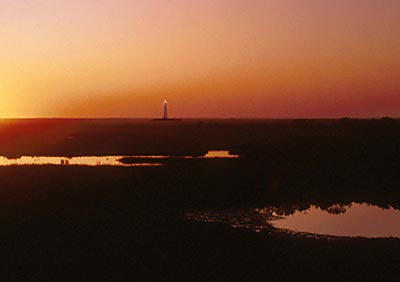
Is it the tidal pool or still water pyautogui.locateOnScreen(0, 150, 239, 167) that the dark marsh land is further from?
still water pyautogui.locateOnScreen(0, 150, 239, 167)

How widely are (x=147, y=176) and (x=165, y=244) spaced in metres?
21.5

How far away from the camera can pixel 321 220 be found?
24719 mm

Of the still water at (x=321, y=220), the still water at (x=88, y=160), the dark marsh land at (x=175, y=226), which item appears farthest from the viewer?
the still water at (x=88, y=160)

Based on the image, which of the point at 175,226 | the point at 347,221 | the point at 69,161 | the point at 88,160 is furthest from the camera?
the point at 88,160

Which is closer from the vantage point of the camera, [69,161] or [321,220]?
[321,220]

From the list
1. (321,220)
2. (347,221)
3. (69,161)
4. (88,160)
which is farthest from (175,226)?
(88,160)

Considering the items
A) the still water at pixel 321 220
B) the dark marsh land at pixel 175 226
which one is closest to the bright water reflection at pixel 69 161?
the dark marsh land at pixel 175 226

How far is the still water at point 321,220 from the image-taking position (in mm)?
22312

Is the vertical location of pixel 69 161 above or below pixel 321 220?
above

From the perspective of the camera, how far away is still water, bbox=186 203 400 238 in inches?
878

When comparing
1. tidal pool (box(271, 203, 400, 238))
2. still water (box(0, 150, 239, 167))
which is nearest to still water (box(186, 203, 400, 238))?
tidal pool (box(271, 203, 400, 238))

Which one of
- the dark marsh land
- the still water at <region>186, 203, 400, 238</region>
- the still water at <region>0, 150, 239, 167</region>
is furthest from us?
the still water at <region>0, 150, 239, 167</region>

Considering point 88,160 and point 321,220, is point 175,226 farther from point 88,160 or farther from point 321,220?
point 88,160

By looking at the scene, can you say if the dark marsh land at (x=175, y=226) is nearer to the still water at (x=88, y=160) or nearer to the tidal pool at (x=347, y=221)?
the tidal pool at (x=347, y=221)
